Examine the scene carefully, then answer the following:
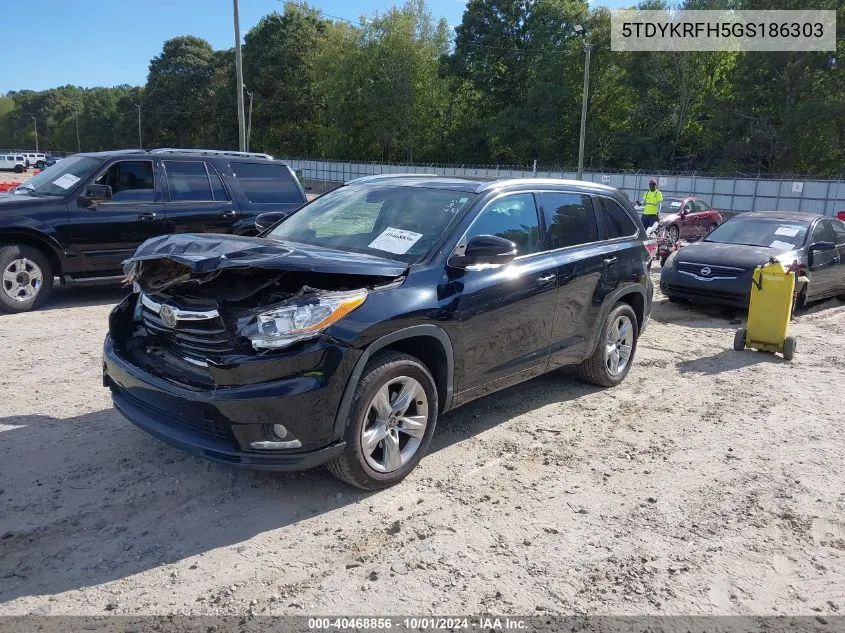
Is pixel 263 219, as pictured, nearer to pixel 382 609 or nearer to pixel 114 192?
pixel 114 192

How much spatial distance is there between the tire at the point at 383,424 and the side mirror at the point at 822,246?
8.56 m

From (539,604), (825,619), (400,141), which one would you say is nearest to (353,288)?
(539,604)

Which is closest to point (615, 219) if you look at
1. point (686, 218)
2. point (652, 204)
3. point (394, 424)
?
point (394, 424)

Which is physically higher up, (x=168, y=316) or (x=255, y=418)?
(x=168, y=316)

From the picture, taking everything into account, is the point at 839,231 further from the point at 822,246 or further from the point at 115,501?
the point at 115,501

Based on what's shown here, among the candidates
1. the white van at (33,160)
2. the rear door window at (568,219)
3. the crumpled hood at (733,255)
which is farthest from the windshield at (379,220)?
the white van at (33,160)

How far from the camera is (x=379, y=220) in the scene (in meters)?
4.89

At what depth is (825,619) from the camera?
306 cm

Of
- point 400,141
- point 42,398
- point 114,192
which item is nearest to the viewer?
point 42,398

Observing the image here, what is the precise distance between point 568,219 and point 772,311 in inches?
132

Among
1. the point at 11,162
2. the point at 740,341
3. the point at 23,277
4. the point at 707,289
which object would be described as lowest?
the point at 740,341

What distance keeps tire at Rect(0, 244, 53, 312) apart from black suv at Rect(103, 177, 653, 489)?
447cm

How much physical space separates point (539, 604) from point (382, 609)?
0.70m

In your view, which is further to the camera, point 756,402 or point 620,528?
point 756,402
